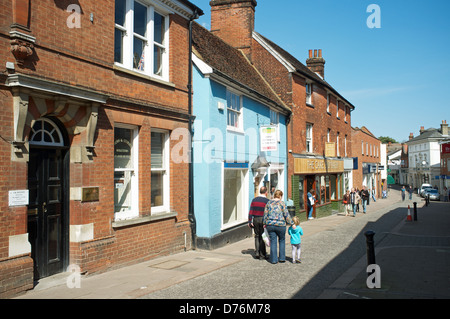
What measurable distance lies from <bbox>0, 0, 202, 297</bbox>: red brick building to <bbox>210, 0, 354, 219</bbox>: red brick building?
9.32 meters

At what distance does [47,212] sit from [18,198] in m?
0.88

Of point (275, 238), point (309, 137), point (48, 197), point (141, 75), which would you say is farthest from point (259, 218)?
point (309, 137)

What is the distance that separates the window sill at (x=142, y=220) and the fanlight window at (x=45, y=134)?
2.05 metres

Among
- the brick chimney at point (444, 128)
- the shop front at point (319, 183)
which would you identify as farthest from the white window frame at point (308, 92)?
the brick chimney at point (444, 128)

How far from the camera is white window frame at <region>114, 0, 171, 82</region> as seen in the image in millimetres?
8805

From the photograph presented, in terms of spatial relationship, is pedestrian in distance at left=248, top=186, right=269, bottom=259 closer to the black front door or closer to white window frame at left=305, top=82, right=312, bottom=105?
the black front door

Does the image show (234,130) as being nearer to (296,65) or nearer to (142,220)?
(142,220)

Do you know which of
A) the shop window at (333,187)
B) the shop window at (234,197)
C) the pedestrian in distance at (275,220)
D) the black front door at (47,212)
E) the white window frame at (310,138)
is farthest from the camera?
the shop window at (333,187)

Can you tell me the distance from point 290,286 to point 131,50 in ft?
20.1

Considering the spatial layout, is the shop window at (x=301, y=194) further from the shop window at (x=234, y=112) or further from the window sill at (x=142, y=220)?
the window sill at (x=142, y=220)

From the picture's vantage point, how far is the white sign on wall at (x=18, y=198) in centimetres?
621

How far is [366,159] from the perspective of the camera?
139 ft
